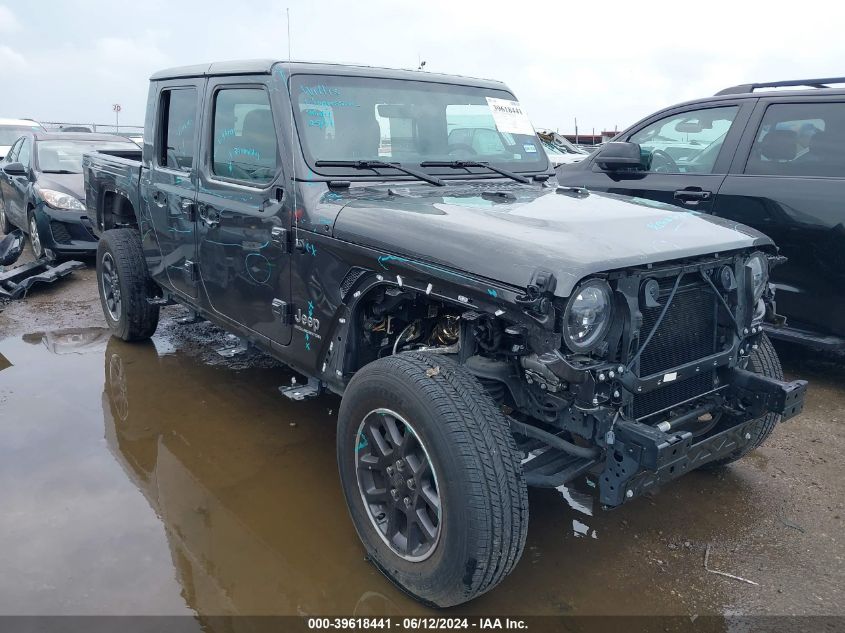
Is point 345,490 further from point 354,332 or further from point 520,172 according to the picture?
point 520,172

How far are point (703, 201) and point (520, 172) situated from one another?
1.72m

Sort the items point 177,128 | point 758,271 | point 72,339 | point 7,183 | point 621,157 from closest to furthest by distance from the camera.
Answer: point 758,271, point 177,128, point 621,157, point 72,339, point 7,183

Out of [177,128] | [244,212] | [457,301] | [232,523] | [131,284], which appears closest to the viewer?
[457,301]

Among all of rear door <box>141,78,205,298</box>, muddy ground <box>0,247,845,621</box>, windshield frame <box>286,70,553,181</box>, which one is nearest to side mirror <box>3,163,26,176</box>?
rear door <box>141,78,205,298</box>

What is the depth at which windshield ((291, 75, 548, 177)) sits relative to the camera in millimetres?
3414

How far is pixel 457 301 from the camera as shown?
2.53m

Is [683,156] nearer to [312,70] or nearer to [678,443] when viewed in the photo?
[312,70]

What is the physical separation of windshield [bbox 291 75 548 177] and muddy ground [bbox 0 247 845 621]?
169 centimetres

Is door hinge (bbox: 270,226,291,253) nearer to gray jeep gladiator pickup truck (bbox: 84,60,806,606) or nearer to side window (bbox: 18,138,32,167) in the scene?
gray jeep gladiator pickup truck (bbox: 84,60,806,606)

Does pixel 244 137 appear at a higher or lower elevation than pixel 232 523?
higher

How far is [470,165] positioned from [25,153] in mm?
7670

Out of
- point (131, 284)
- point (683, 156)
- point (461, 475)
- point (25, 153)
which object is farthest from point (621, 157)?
point (25, 153)

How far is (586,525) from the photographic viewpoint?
323cm

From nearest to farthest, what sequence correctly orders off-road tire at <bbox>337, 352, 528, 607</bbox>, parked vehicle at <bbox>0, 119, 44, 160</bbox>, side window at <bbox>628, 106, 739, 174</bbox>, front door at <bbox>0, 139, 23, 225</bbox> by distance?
off-road tire at <bbox>337, 352, 528, 607</bbox> < side window at <bbox>628, 106, 739, 174</bbox> < front door at <bbox>0, 139, 23, 225</bbox> < parked vehicle at <bbox>0, 119, 44, 160</bbox>
